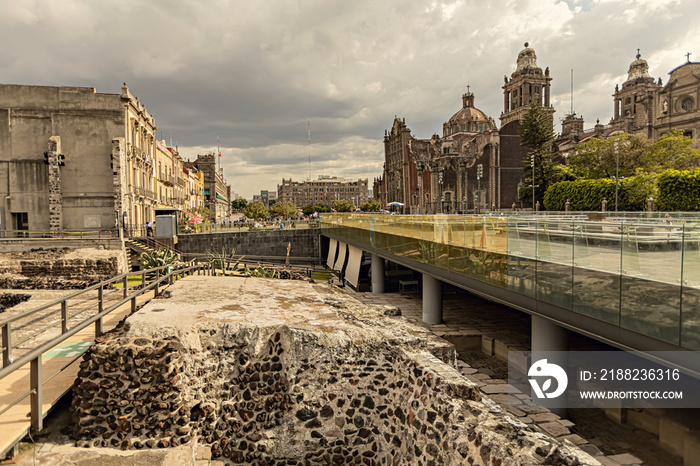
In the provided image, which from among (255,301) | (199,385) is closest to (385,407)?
(199,385)

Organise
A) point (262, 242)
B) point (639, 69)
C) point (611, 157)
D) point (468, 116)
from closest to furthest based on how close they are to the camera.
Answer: point (262, 242)
point (611, 157)
point (639, 69)
point (468, 116)

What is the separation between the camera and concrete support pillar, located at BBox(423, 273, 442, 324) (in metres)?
17.2

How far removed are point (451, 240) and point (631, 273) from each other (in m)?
6.67

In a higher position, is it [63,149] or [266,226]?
[63,149]

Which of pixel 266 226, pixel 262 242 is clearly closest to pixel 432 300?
pixel 262 242

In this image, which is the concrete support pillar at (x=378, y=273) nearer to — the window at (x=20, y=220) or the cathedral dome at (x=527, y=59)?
the window at (x=20, y=220)

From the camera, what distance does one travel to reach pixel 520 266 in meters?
9.65

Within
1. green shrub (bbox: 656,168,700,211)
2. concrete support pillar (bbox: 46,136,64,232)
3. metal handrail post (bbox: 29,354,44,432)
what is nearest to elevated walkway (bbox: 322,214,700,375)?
metal handrail post (bbox: 29,354,44,432)

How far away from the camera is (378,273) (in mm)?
25641

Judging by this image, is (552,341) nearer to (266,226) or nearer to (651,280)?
(651,280)

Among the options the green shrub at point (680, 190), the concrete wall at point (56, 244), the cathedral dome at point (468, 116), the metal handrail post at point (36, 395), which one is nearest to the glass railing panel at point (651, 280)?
the metal handrail post at point (36, 395)

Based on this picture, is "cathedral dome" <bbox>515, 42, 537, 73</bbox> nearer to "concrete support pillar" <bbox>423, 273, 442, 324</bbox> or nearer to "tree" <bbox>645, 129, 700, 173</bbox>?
"tree" <bbox>645, 129, 700, 173</bbox>

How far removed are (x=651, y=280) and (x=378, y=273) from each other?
19.5 metres

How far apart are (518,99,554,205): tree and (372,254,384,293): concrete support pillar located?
42.6 meters
